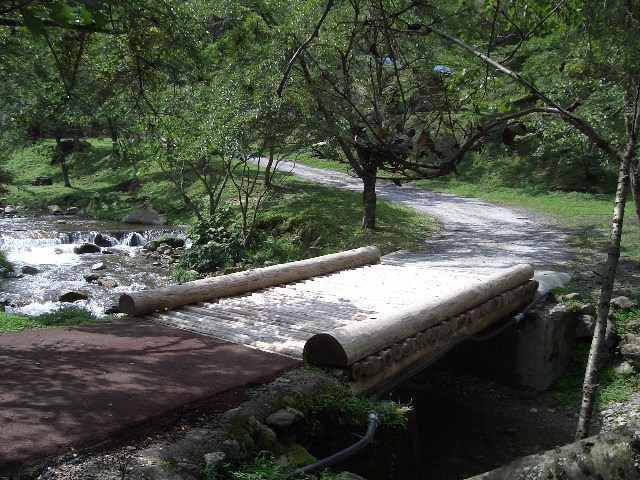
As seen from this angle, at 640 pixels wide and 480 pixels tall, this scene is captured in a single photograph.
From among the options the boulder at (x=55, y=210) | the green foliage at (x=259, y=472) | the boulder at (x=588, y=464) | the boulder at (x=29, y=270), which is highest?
the boulder at (x=588, y=464)

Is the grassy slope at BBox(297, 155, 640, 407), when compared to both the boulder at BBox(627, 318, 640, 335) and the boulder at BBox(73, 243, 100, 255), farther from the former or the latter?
the boulder at BBox(73, 243, 100, 255)

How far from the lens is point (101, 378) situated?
4871mm

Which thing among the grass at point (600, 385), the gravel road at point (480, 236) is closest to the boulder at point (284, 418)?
the grass at point (600, 385)

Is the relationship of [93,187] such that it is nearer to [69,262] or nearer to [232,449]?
[69,262]

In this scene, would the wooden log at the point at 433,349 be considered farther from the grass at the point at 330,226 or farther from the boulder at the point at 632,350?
the grass at the point at 330,226

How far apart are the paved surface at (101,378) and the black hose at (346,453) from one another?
799mm

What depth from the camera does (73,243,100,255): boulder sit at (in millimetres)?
18281

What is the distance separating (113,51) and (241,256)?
8.48 metres

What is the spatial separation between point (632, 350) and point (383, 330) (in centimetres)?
483

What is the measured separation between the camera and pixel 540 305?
31.6 feet

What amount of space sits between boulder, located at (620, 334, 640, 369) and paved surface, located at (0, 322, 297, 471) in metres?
5.65

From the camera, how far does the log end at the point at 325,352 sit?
5332 mm

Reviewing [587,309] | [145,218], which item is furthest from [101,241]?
[587,309]

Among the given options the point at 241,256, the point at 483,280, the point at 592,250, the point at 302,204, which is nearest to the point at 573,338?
the point at 483,280
